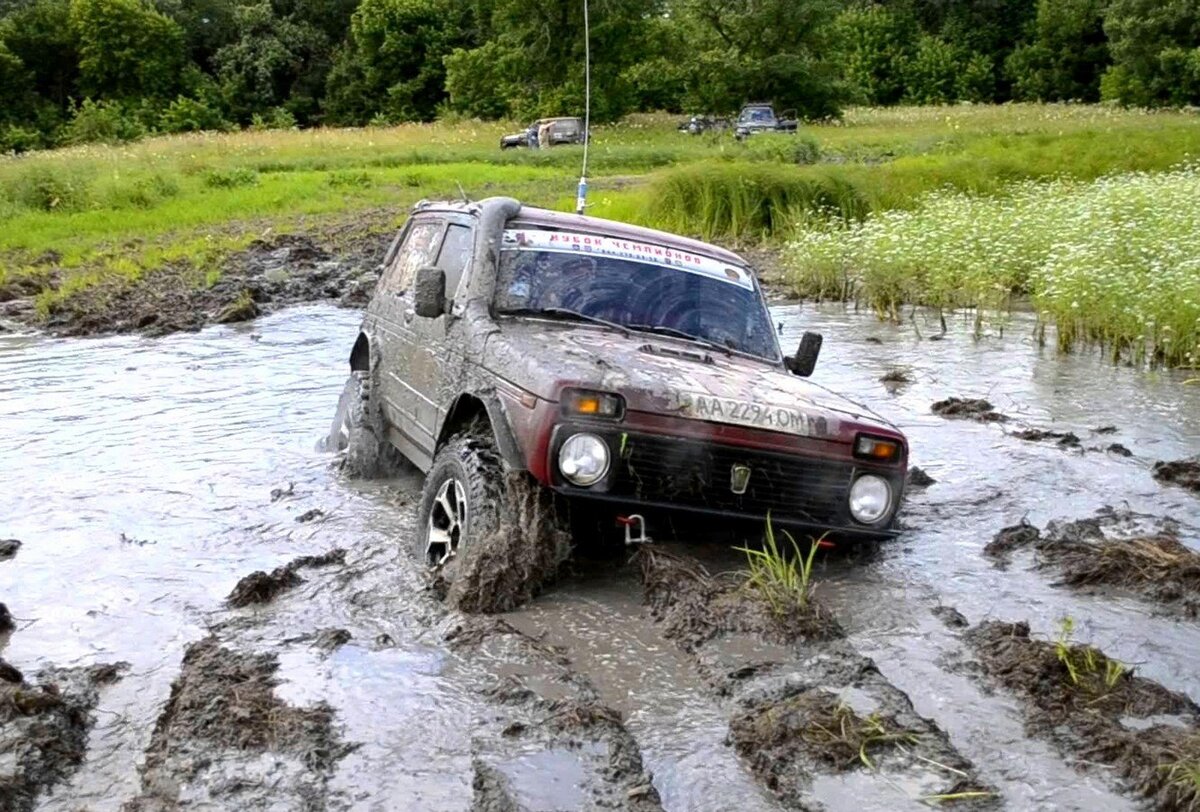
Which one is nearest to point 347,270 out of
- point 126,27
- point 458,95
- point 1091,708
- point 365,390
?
point 365,390

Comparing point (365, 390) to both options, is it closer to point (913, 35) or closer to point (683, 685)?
point (683, 685)

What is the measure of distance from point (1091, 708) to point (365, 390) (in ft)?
15.8

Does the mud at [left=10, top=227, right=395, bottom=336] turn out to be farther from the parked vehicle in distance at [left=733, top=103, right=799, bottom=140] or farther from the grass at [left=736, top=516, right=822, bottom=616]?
the parked vehicle in distance at [left=733, top=103, right=799, bottom=140]

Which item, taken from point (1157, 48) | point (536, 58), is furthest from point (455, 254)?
point (1157, 48)

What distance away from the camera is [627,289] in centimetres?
668

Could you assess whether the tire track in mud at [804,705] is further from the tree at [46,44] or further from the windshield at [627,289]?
the tree at [46,44]

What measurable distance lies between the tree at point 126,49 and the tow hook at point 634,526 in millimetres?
68663

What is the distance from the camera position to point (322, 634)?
5359 millimetres

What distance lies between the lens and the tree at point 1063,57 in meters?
71.8

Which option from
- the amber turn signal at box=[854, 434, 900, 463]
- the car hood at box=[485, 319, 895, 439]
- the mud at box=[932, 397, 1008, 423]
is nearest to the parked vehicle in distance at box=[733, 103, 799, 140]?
the mud at box=[932, 397, 1008, 423]

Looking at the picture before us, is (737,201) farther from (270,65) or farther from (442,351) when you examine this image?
(270,65)

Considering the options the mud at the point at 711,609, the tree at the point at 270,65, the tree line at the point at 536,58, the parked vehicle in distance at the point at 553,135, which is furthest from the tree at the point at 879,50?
the mud at the point at 711,609

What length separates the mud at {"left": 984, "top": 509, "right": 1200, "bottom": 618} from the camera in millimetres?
5891

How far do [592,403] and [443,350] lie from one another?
1534mm
